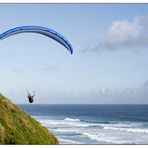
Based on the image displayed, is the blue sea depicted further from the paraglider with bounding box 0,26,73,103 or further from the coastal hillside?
the paraglider with bounding box 0,26,73,103

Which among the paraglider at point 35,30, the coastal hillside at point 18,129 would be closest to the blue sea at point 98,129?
the coastal hillside at point 18,129

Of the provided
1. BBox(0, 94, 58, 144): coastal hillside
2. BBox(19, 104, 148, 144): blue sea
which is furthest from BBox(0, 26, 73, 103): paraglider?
BBox(19, 104, 148, 144): blue sea

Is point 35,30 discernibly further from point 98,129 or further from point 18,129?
point 98,129

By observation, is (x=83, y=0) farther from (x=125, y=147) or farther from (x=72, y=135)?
(x=72, y=135)

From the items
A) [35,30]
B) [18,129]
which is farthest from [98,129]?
[35,30]

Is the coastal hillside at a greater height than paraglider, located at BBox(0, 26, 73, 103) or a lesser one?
lesser

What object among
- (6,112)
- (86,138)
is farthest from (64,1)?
(86,138)

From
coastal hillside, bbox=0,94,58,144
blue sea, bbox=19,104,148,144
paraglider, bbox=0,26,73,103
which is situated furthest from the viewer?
blue sea, bbox=19,104,148,144

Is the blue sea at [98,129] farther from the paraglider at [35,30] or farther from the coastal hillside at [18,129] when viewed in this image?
the paraglider at [35,30]

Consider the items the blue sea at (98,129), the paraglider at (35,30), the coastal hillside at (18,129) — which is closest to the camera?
the paraglider at (35,30)
